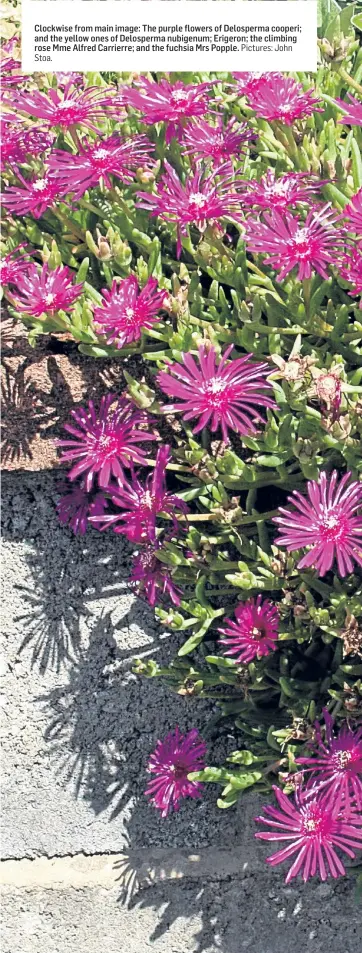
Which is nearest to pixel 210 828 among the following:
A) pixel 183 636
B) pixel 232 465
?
pixel 183 636

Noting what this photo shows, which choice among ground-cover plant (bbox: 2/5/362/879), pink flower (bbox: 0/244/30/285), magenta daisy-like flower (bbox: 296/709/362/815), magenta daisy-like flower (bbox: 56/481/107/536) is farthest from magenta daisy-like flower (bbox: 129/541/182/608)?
pink flower (bbox: 0/244/30/285)

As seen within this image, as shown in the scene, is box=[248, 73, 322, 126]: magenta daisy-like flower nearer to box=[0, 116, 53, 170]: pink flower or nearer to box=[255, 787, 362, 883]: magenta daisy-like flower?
box=[0, 116, 53, 170]: pink flower

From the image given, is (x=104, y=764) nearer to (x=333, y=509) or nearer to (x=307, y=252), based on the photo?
(x=333, y=509)

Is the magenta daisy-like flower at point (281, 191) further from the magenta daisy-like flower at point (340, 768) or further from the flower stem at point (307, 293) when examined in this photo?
the magenta daisy-like flower at point (340, 768)

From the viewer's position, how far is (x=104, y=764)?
1.29 metres

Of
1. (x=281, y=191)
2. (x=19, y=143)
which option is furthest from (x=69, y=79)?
(x=281, y=191)

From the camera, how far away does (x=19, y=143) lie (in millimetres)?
1116

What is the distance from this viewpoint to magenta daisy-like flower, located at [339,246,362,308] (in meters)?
0.90

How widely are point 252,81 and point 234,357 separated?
294 millimetres

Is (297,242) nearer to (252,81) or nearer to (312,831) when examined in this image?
(252,81)

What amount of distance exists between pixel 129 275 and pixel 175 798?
576 mm

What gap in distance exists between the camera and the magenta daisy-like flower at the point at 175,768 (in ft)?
3.73

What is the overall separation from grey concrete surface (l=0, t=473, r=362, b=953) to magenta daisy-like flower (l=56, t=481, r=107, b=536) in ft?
0.20

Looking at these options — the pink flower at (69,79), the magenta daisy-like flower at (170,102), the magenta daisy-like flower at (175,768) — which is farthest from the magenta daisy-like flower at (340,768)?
the pink flower at (69,79)
